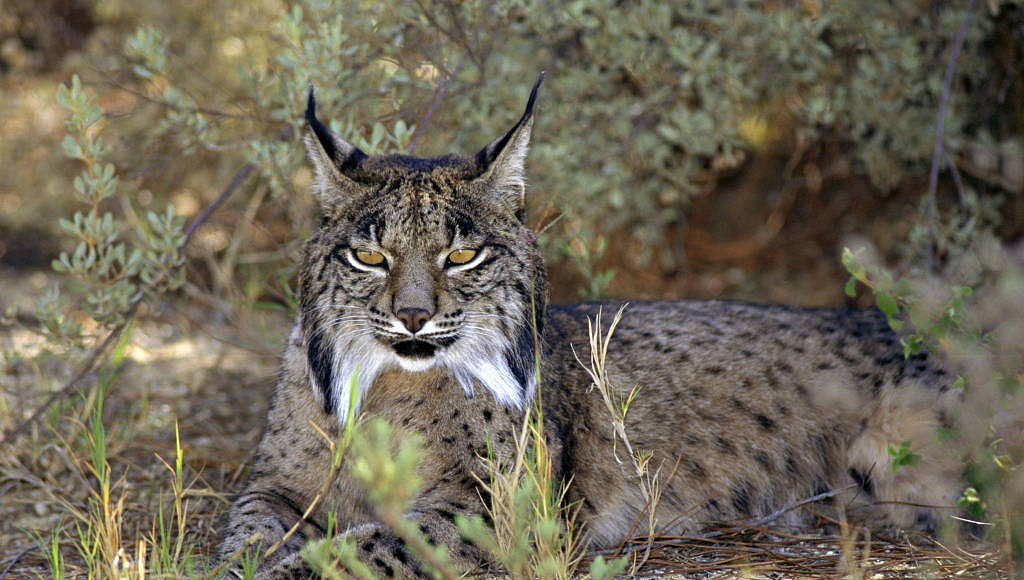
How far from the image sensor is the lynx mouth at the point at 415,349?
3.63 m

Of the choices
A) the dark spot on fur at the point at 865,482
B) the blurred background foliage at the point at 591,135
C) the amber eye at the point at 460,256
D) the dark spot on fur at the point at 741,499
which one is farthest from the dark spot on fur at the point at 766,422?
the amber eye at the point at 460,256

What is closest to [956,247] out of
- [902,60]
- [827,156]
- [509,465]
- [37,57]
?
[902,60]

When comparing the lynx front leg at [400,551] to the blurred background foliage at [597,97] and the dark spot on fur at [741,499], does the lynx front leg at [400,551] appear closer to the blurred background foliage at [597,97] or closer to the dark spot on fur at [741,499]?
the dark spot on fur at [741,499]

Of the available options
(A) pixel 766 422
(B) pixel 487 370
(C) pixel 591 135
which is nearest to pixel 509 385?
(B) pixel 487 370

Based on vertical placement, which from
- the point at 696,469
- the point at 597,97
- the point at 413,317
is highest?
the point at 597,97

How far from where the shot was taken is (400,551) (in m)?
3.49

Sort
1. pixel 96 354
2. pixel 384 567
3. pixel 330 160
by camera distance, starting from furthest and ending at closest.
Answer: pixel 96 354 → pixel 330 160 → pixel 384 567

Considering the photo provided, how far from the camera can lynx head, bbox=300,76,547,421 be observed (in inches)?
144

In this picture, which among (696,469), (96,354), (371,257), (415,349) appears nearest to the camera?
(415,349)

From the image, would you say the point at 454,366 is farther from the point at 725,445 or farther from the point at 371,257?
the point at 725,445

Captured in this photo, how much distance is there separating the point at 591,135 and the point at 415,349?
2900mm

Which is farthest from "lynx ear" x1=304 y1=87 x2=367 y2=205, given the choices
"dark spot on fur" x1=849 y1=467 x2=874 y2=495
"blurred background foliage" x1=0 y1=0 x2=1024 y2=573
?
"dark spot on fur" x1=849 y1=467 x2=874 y2=495

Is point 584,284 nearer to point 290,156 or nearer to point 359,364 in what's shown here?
point 290,156

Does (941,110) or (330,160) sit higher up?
(941,110)
